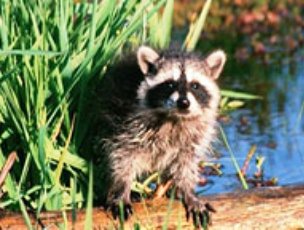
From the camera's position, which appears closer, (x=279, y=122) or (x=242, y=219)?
(x=242, y=219)

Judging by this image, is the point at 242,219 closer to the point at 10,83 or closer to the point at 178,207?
the point at 178,207

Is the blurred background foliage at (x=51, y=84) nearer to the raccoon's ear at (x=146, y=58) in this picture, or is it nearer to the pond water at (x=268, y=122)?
the raccoon's ear at (x=146, y=58)

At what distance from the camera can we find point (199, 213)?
5422 millimetres

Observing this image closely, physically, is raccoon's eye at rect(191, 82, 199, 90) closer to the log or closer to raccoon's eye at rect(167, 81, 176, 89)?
raccoon's eye at rect(167, 81, 176, 89)

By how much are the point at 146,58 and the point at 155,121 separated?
36 centimetres

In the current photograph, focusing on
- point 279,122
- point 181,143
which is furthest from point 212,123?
point 279,122

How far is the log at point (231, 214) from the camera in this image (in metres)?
5.23

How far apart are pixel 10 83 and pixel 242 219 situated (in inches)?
58.9

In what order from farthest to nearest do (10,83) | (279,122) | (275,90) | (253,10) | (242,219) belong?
(253,10), (275,90), (279,122), (10,83), (242,219)

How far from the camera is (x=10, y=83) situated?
566 cm

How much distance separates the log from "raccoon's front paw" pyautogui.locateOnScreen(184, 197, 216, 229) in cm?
3

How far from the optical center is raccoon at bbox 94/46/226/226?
548 centimetres

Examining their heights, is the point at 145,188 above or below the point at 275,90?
below

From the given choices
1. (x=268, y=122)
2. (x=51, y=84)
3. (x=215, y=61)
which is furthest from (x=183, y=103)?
(x=268, y=122)
